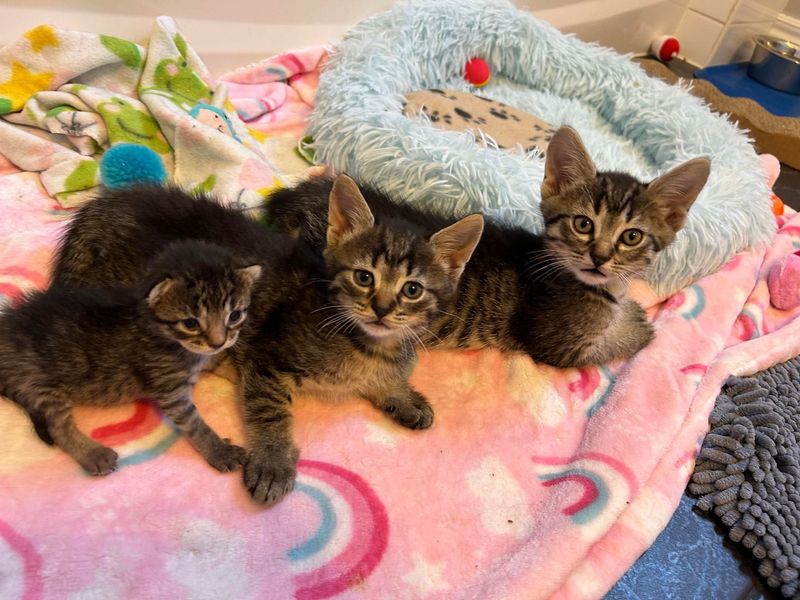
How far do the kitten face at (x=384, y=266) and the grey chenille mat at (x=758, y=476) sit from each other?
0.75m

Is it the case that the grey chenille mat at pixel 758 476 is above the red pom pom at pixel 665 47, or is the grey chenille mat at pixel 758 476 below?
below

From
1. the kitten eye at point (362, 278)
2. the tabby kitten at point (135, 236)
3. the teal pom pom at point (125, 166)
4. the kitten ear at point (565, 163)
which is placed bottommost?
the teal pom pom at point (125, 166)

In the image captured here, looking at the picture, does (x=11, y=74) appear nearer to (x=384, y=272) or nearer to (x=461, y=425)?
(x=384, y=272)

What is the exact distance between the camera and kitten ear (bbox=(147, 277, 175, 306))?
1050 millimetres

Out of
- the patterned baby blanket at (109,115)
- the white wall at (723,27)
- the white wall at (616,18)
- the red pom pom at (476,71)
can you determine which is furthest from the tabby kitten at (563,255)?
the white wall at (723,27)

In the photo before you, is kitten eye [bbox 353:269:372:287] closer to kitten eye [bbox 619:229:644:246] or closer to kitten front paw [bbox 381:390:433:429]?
kitten front paw [bbox 381:390:433:429]

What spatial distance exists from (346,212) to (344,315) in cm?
23

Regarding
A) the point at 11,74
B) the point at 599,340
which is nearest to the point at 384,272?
the point at 599,340

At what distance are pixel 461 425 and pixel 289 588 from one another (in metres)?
0.54

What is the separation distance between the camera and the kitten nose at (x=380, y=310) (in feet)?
3.85

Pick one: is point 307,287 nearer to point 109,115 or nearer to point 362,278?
point 362,278

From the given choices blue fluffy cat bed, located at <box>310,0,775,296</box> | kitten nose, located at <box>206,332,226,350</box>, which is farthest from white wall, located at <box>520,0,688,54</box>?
kitten nose, located at <box>206,332,226,350</box>

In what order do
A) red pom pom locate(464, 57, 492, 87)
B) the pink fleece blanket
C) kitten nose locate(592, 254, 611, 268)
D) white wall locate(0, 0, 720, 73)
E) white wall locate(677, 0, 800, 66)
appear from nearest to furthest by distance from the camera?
the pink fleece blanket < kitten nose locate(592, 254, 611, 268) < white wall locate(0, 0, 720, 73) < red pom pom locate(464, 57, 492, 87) < white wall locate(677, 0, 800, 66)

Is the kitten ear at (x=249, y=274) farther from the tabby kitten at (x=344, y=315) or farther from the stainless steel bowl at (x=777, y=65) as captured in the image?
the stainless steel bowl at (x=777, y=65)
